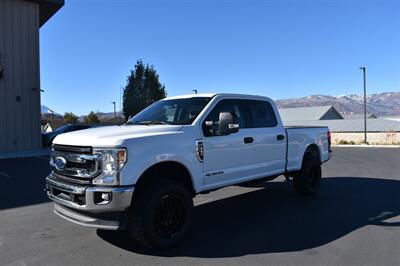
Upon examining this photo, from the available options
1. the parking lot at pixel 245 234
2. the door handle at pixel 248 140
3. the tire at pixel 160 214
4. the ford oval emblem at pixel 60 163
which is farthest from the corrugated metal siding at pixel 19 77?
Result: the tire at pixel 160 214

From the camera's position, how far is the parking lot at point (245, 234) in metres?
4.64

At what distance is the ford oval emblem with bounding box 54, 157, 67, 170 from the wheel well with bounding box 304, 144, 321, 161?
5.16m

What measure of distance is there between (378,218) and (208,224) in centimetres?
287

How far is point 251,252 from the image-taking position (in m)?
4.82

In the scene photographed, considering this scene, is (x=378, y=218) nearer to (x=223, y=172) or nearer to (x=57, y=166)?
(x=223, y=172)

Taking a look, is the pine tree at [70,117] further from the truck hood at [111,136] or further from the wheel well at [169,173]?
the wheel well at [169,173]

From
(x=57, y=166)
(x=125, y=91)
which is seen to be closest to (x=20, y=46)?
(x=57, y=166)

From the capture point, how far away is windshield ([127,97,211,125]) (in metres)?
5.91

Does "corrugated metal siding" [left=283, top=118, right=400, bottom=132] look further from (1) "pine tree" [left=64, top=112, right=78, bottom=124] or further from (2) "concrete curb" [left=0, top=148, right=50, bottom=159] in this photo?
(2) "concrete curb" [left=0, top=148, right=50, bottom=159]

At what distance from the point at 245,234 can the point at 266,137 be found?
76.7 inches

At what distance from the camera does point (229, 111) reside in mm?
6355

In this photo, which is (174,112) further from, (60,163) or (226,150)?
(60,163)

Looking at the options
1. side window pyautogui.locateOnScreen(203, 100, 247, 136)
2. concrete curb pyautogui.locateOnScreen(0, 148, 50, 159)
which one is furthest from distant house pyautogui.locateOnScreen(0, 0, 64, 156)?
side window pyautogui.locateOnScreen(203, 100, 247, 136)

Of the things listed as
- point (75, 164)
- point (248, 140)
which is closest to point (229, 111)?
point (248, 140)
